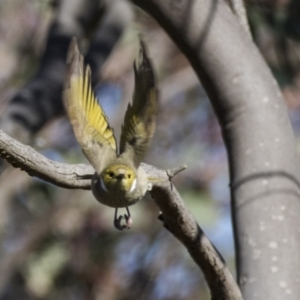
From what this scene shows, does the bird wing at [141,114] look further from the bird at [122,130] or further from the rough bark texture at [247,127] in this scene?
the rough bark texture at [247,127]

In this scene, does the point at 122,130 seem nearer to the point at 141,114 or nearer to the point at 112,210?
the point at 141,114

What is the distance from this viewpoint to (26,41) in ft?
13.5

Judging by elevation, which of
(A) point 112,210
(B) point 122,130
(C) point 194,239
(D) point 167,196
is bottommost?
(A) point 112,210

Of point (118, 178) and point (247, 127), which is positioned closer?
point (118, 178)

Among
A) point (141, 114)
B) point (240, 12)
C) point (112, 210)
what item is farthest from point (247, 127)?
point (112, 210)

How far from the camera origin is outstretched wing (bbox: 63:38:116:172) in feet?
4.35

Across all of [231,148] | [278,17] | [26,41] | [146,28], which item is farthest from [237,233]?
[26,41]

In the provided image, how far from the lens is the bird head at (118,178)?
1.24 meters

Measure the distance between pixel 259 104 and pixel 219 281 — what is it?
1.33ft

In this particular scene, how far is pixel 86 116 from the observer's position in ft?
4.42

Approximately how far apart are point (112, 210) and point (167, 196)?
8.84 feet

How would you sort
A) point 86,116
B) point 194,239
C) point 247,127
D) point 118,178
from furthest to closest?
point 247,127
point 194,239
point 86,116
point 118,178

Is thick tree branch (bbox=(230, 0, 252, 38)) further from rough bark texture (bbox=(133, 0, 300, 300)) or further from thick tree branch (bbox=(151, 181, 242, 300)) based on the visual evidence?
thick tree branch (bbox=(151, 181, 242, 300))

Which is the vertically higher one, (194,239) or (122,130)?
(122,130)
